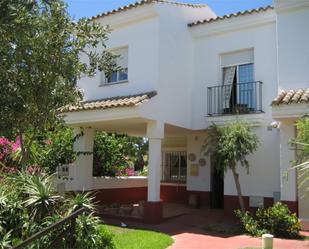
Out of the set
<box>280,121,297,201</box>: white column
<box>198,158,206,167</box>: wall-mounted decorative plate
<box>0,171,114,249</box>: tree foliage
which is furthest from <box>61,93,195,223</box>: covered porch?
<box>0,171,114,249</box>: tree foliage

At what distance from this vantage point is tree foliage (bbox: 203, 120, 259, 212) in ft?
45.5

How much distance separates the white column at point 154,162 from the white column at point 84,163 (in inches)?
132

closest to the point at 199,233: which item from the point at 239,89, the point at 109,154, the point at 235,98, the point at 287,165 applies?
the point at 287,165

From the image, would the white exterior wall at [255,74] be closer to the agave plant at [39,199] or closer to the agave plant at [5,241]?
the agave plant at [39,199]

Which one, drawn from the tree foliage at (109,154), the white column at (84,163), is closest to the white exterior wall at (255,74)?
the tree foliage at (109,154)

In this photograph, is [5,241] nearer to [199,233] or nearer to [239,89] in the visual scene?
[199,233]

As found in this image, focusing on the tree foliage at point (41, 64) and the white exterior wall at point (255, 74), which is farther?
the white exterior wall at point (255, 74)

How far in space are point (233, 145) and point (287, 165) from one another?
1.84 metres

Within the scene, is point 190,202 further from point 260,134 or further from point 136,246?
point 136,246

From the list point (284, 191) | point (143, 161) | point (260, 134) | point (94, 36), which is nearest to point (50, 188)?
point (94, 36)

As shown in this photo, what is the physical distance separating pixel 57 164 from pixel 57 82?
10174 mm

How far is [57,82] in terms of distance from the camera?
716 cm

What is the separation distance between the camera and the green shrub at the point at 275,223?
12.2m

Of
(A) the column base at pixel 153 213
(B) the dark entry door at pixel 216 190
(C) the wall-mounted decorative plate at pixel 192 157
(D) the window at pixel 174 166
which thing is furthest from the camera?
(D) the window at pixel 174 166
